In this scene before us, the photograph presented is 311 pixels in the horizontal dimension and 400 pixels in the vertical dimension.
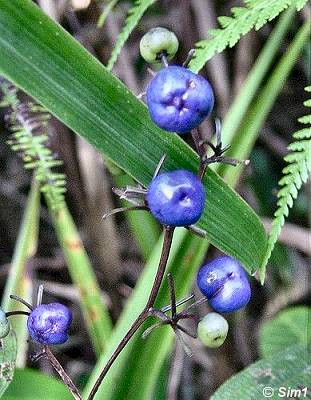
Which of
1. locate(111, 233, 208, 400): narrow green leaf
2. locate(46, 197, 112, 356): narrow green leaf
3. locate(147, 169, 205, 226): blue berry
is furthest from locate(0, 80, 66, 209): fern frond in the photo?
locate(147, 169, 205, 226): blue berry

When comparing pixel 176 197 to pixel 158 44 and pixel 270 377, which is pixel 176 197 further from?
pixel 270 377

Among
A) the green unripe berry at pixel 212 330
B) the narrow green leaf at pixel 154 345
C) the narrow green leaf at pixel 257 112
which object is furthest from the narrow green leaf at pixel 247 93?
the green unripe berry at pixel 212 330

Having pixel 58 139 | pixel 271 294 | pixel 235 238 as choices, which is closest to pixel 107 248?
pixel 58 139

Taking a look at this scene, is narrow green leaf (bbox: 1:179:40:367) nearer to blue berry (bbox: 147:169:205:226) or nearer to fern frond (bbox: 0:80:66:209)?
fern frond (bbox: 0:80:66:209)

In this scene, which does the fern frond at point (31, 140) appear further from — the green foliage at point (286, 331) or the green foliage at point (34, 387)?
the green foliage at point (286, 331)

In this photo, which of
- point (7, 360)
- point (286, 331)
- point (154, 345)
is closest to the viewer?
point (7, 360)

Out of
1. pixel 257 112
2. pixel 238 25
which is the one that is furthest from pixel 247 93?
pixel 238 25
